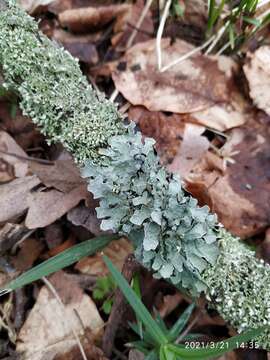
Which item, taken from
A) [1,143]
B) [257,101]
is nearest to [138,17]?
[257,101]

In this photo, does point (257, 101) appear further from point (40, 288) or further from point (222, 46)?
point (40, 288)

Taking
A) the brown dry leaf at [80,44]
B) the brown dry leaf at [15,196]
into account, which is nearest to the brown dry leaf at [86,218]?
the brown dry leaf at [15,196]

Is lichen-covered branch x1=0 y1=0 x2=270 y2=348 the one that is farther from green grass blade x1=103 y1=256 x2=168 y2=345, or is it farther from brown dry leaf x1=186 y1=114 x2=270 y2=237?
brown dry leaf x1=186 y1=114 x2=270 y2=237

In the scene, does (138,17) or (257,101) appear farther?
(138,17)

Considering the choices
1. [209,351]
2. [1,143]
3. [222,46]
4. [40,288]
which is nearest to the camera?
[209,351]

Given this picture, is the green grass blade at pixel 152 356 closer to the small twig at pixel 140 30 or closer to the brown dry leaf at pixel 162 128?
the brown dry leaf at pixel 162 128

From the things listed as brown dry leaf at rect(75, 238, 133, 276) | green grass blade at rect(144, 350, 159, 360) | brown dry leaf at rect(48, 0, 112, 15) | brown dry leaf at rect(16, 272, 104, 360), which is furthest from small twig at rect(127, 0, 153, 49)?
green grass blade at rect(144, 350, 159, 360)
